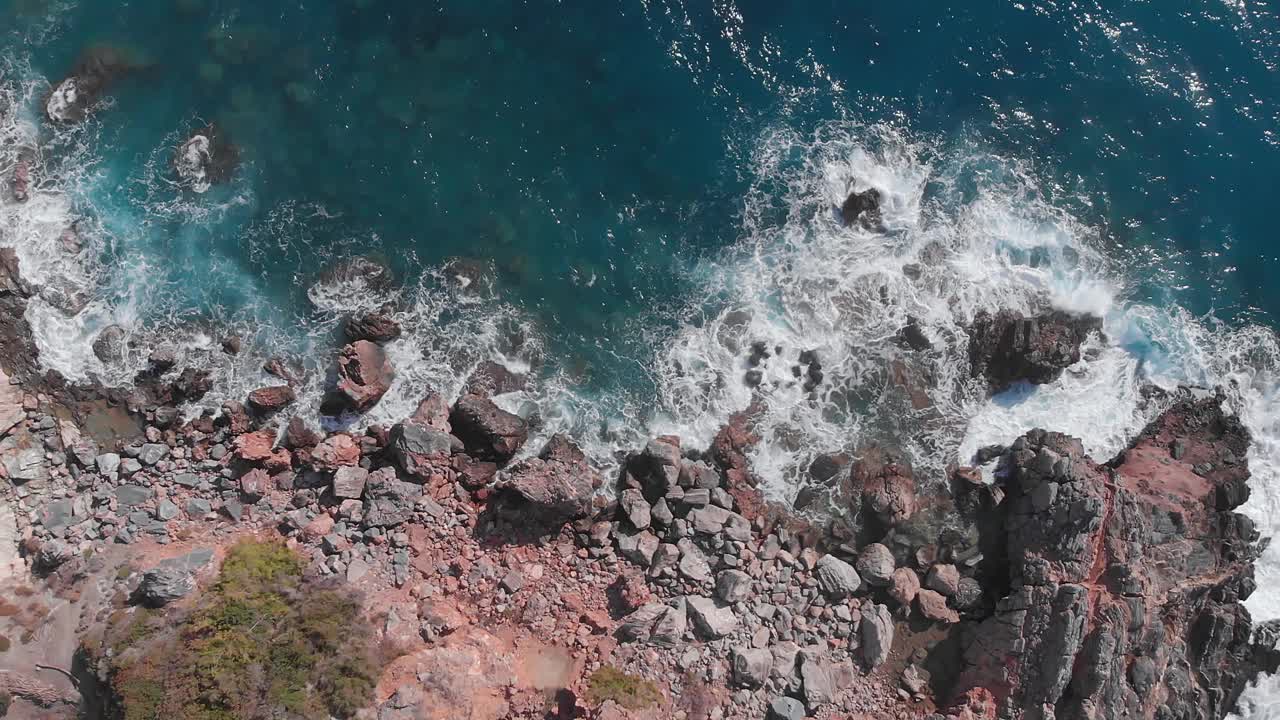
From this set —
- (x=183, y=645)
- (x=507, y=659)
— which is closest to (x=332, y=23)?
(x=183, y=645)

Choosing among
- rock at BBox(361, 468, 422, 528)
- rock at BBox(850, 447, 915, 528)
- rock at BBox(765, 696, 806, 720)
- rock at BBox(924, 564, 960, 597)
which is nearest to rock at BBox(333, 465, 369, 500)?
rock at BBox(361, 468, 422, 528)

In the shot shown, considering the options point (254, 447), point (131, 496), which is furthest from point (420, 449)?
point (131, 496)

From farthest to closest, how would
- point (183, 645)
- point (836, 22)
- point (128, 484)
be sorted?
point (836, 22), point (128, 484), point (183, 645)

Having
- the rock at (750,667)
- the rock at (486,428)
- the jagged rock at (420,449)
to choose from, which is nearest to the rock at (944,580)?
the rock at (750,667)

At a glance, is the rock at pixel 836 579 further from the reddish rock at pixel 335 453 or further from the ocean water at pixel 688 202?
the reddish rock at pixel 335 453

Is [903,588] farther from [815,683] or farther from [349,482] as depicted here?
[349,482]

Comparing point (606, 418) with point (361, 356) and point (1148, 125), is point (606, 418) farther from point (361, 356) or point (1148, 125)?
point (1148, 125)
